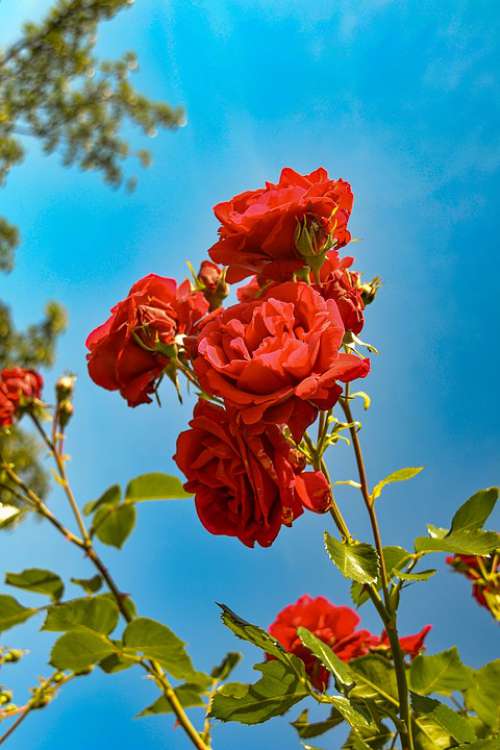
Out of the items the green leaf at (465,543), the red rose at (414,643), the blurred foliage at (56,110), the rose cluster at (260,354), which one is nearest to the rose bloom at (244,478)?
the rose cluster at (260,354)

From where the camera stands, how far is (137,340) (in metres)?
0.62

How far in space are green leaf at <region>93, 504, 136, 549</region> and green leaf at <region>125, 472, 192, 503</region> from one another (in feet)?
0.06

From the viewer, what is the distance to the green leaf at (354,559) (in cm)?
48

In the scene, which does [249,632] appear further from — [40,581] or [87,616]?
[40,581]

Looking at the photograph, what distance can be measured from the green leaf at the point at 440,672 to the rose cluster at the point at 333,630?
0.43 feet

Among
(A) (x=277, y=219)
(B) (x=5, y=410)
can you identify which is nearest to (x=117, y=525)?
(B) (x=5, y=410)

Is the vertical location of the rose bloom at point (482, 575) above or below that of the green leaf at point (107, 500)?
below

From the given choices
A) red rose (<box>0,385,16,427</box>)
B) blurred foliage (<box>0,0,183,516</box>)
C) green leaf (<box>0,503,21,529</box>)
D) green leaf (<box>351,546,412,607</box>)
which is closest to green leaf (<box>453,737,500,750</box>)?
green leaf (<box>351,546,412,607</box>)

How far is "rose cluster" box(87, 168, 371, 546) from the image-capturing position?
468mm

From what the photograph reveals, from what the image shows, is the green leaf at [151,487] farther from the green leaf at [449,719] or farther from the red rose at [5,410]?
the green leaf at [449,719]

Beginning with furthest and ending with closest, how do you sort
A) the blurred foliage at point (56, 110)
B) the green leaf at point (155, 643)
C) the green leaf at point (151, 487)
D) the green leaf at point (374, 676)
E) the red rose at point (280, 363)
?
the blurred foliage at point (56, 110) → the green leaf at point (151, 487) → the green leaf at point (155, 643) → the green leaf at point (374, 676) → the red rose at point (280, 363)

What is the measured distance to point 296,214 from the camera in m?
0.56

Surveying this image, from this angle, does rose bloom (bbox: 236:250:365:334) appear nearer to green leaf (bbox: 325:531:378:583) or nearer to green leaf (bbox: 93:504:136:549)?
green leaf (bbox: 325:531:378:583)

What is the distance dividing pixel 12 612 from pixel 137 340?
53 cm
